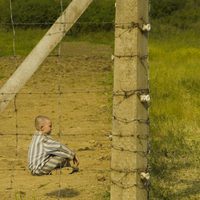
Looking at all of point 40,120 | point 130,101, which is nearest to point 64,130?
point 40,120

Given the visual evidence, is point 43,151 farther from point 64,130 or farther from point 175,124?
point 175,124

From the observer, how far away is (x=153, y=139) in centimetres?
848

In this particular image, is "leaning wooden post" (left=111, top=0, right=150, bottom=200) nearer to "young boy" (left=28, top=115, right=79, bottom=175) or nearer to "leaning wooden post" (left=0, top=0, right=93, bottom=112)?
"leaning wooden post" (left=0, top=0, right=93, bottom=112)

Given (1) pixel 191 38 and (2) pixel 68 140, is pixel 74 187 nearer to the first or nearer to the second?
(2) pixel 68 140

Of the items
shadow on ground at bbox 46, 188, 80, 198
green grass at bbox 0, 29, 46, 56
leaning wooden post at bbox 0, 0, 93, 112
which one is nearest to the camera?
leaning wooden post at bbox 0, 0, 93, 112

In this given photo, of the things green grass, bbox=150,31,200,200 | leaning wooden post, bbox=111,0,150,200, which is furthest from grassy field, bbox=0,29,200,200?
leaning wooden post, bbox=111,0,150,200

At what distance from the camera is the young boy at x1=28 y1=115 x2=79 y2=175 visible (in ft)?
19.3

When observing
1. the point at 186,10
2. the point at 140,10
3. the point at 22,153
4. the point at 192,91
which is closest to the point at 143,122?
the point at 140,10

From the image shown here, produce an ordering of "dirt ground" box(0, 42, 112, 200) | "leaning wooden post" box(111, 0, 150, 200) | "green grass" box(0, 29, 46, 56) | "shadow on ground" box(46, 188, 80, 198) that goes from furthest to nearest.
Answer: "green grass" box(0, 29, 46, 56), "dirt ground" box(0, 42, 112, 200), "shadow on ground" box(46, 188, 80, 198), "leaning wooden post" box(111, 0, 150, 200)

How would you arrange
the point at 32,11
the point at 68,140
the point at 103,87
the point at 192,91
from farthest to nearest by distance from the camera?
the point at 32,11 < the point at 103,87 < the point at 192,91 < the point at 68,140

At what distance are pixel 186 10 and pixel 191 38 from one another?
527 cm

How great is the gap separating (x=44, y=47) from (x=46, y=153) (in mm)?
1183

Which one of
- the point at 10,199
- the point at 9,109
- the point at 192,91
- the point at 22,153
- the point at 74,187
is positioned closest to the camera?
the point at 10,199

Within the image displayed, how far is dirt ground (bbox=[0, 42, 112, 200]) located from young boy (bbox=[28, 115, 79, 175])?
0.18 metres
